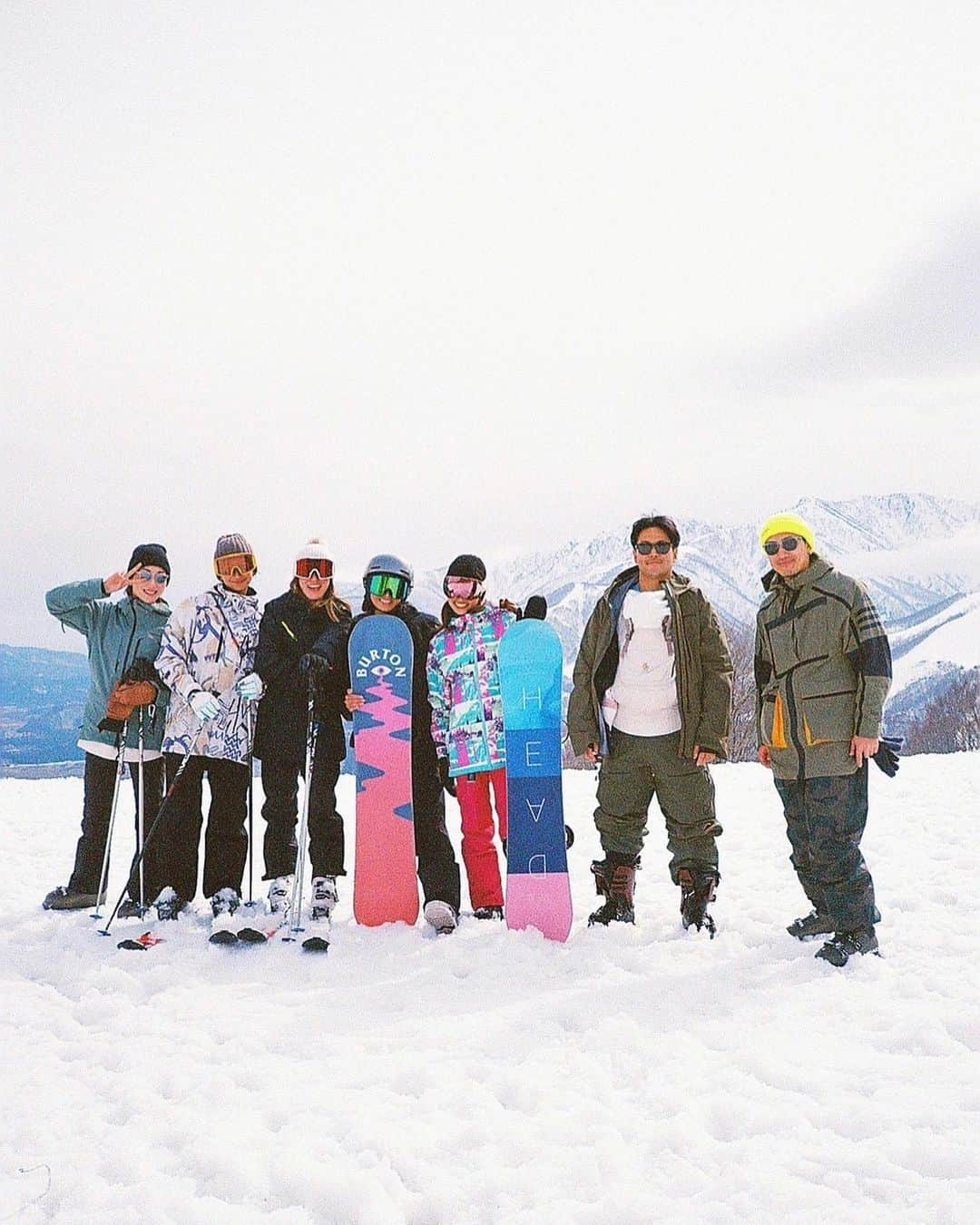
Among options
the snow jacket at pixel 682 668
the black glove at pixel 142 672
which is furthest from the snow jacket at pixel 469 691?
the black glove at pixel 142 672

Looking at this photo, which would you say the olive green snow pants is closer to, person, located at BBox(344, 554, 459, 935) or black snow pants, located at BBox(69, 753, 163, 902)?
person, located at BBox(344, 554, 459, 935)

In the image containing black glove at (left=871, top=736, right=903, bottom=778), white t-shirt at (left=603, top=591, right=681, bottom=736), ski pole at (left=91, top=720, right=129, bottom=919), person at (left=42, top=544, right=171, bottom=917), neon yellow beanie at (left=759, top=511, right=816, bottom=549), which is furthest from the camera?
person at (left=42, top=544, right=171, bottom=917)

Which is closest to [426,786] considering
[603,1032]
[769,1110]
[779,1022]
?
[603,1032]

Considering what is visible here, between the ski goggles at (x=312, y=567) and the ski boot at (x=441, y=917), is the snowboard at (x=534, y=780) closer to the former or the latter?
the ski boot at (x=441, y=917)

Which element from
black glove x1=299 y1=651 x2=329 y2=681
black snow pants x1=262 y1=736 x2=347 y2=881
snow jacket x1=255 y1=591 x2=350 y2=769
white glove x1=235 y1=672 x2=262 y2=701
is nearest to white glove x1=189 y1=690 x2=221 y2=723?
white glove x1=235 y1=672 x2=262 y2=701

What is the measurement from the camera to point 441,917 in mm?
4773

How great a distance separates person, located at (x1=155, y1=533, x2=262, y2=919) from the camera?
16.6ft

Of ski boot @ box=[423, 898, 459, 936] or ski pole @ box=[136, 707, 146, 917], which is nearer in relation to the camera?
ski boot @ box=[423, 898, 459, 936]

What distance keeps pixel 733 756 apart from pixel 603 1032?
124 feet

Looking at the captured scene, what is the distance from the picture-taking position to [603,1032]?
3449 mm

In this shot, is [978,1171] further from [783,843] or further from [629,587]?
[783,843]

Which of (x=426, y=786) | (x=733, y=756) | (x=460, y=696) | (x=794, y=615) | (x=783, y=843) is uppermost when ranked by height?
(x=794, y=615)

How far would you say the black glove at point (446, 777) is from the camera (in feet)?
16.8

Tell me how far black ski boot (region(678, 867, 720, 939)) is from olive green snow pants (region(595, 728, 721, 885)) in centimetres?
4
